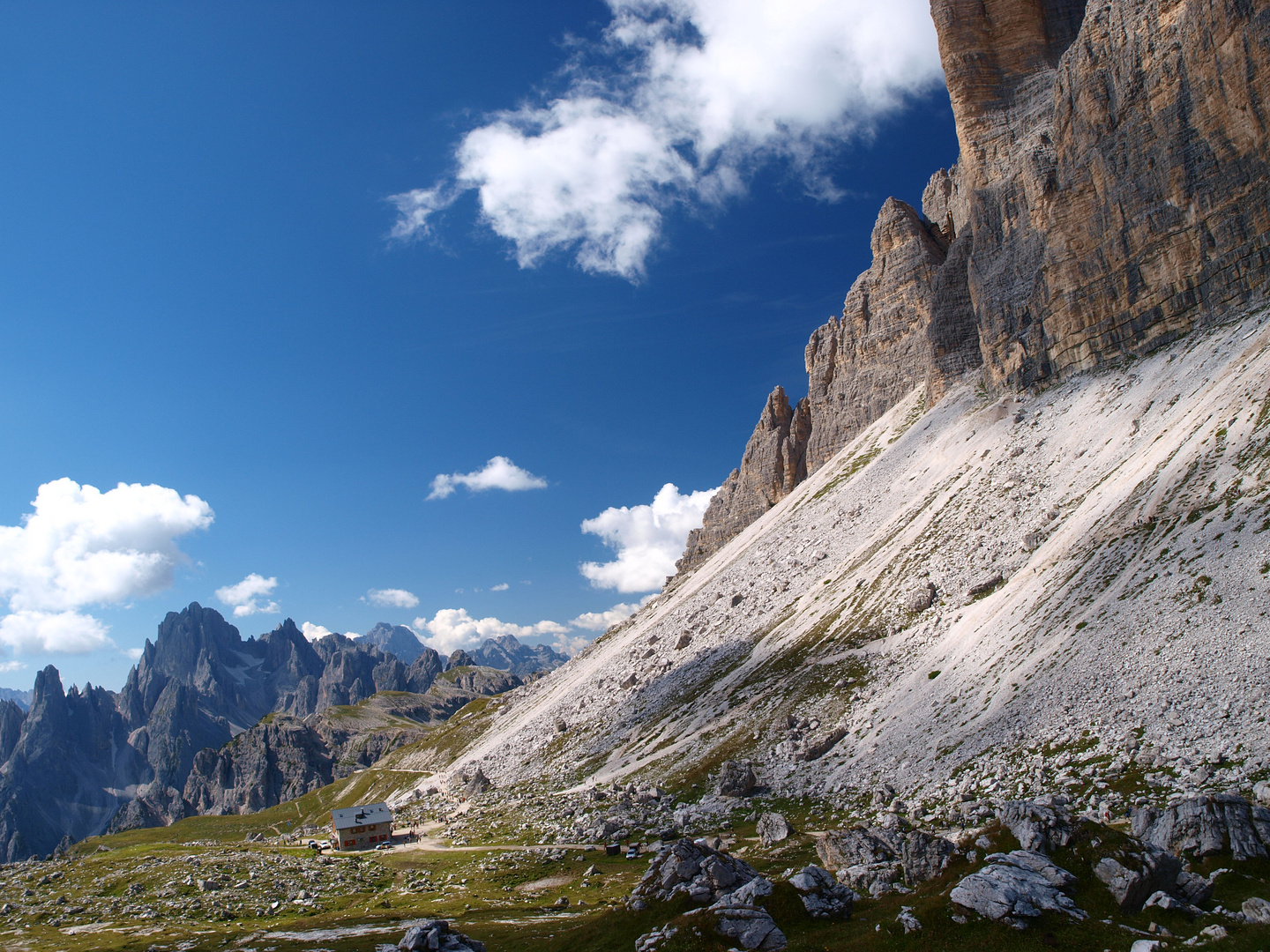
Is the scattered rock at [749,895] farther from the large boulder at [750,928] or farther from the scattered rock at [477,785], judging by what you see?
the scattered rock at [477,785]

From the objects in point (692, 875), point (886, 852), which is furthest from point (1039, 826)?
point (692, 875)

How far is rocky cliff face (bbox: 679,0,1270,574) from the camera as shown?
64688 mm

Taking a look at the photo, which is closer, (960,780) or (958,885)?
(958,885)

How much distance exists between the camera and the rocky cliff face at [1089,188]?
6469cm

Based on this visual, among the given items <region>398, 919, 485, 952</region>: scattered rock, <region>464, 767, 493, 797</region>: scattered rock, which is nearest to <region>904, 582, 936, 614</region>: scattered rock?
<region>398, 919, 485, 952</region>: scattered rock

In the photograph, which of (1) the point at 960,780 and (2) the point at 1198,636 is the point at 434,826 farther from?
(2) the point at 1198,636

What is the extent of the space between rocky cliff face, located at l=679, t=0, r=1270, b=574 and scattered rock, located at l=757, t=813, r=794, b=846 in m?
61.9

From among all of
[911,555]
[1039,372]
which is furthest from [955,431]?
[911,555]

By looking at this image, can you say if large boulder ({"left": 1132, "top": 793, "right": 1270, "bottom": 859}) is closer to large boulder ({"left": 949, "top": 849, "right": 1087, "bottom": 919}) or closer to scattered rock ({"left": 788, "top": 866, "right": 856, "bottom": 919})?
large boulder ({"left": 949, "top": 849, "right": 1087, "bottom": 919})

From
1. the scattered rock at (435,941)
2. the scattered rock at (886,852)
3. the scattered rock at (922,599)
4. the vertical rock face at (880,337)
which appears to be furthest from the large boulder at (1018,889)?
the vertical rock face at (880,337)

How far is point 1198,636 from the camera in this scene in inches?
1412

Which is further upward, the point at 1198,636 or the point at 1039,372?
the point at 1039,372

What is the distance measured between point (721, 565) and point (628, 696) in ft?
134

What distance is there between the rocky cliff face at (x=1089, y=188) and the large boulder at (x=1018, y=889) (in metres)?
65.5
